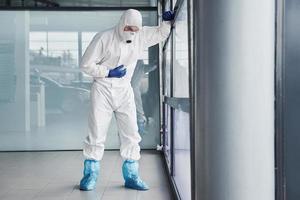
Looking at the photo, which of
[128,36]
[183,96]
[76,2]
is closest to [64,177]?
[128,36]

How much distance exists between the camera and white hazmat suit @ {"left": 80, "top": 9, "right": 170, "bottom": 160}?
10.2ft

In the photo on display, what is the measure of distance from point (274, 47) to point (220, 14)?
0.56 feet

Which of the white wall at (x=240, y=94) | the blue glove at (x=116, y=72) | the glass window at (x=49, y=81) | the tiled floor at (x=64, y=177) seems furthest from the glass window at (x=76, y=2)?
the white wall at (x=240, y=94)

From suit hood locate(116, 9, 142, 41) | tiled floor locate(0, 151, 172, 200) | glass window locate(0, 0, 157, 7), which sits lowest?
tiled floor locate(0, 151, 172, 200)

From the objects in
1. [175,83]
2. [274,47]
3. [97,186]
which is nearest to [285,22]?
[274,47]

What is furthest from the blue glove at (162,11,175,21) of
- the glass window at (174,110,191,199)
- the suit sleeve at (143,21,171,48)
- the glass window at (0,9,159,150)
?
the glass window at (0,9,159,150)

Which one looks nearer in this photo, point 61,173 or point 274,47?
point 274,47

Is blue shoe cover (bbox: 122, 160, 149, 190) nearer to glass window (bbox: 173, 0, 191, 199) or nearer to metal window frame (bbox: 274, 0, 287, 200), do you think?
glass window (bbox: 173, 0, 191, 199)

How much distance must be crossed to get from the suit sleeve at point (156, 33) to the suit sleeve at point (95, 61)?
1.17 ft

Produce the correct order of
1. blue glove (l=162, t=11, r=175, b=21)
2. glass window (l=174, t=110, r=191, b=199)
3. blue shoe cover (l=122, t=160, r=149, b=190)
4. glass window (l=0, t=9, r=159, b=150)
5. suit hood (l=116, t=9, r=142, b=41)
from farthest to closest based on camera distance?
glass window (l=0, t=9, r=159, b=150)
blue shoe cover (l=122, t=160, r=149, b=190)
suit hood (l=116, t=9, r=142, b=41)
blue glove (l=162, t=11, r=175, b=21)
glass window (l=174, t=110, r=191, b=199)

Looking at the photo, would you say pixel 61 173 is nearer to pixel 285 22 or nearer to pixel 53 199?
pixel 53 199

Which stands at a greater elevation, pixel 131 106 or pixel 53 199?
pixel 131 106

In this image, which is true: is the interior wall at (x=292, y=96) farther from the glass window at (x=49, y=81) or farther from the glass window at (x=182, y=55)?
the glass window at (x=49, y=81)

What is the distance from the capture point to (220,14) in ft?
3.54
